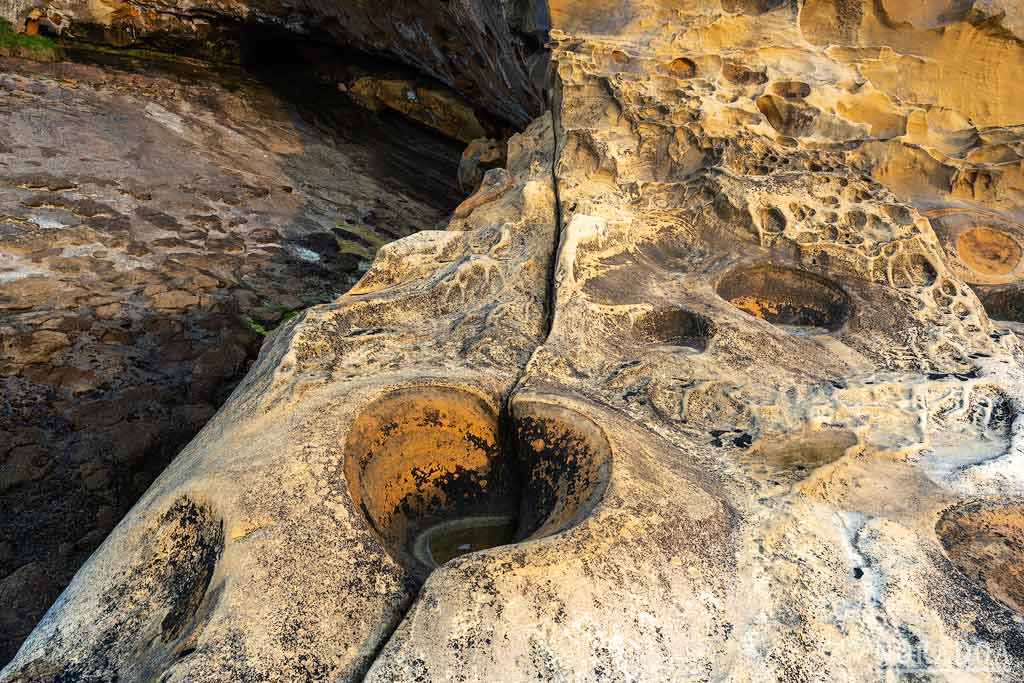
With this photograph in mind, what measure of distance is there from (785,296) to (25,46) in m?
7.03

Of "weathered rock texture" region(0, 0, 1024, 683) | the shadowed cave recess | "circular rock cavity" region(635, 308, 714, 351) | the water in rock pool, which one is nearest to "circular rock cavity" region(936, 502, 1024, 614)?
"weathered rock texture" region(0, 0, 1024, 683)

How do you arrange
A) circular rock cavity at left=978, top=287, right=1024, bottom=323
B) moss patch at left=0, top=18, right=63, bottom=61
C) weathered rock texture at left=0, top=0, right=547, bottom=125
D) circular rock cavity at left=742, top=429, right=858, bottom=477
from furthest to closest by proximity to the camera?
moss patch at left=0, top=18, right=63, bottom=61 < weathered rock texture at left=0, top=0, right=547, bottom=125 < circular rock cavity at left=978, top=287, right=1024, bottom=323 < circular rock cavity at left=742, top=429, right=858, bottom=477

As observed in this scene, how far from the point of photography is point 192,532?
1.96 meters

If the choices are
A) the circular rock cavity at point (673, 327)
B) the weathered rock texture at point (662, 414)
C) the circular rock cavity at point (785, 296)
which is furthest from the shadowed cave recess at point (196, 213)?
the circular rock cavity at point (785, 296)

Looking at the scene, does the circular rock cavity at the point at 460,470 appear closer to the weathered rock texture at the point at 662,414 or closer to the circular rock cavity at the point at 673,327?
the weathered rock texture at the point at 662,414

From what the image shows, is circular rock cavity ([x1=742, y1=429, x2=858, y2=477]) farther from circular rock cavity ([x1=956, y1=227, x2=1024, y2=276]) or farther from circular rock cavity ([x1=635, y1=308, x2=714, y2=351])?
circular rock cavity ([x1=956, y1=227, x2=1024, y2=276])

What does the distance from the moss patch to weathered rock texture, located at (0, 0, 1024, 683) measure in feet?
17.1

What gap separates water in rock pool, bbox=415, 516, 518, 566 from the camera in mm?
2240

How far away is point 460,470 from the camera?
2.45m

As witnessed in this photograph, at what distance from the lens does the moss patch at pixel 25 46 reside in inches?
281

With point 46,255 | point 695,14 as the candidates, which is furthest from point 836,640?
point 46,255

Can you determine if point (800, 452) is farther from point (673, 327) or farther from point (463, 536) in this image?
point (463, 536)

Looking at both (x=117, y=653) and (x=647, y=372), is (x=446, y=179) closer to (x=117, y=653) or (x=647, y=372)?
(x=647, y=372)

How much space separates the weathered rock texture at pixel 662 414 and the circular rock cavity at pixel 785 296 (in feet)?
0.05
